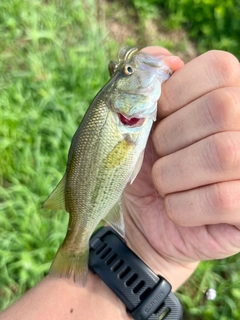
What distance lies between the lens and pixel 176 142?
1.51m

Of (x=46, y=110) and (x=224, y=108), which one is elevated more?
(x=224, y=108)

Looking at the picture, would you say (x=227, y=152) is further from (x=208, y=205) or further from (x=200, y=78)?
(x=200, y=78)

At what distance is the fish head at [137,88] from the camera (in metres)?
1.50

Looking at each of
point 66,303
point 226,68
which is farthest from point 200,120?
point 66,303

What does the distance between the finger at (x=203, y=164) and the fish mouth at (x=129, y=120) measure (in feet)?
0.63

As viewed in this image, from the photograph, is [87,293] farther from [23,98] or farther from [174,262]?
[23,98]

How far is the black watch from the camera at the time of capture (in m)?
1.66

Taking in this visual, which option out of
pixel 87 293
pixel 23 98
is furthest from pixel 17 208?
pixel 87 293

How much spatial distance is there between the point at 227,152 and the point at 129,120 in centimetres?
44

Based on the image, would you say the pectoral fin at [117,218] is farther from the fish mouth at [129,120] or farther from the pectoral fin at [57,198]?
the fish mouth at [129,120]

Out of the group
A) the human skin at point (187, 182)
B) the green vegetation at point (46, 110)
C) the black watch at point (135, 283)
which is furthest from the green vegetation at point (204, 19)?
the black watch at point (135, 283)

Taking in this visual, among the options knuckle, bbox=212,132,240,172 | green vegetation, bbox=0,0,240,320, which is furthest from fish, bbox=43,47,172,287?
green vegetation, bbox=0,0,240,320

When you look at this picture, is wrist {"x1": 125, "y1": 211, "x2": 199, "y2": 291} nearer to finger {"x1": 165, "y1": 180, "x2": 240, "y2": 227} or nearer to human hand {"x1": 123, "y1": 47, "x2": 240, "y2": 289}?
human hand {"x1": 123, "y1": 47, "x2": 240, "y2": 289}

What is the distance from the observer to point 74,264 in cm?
174
